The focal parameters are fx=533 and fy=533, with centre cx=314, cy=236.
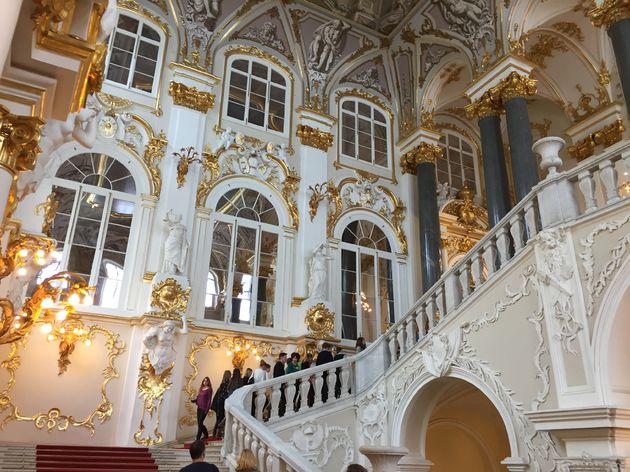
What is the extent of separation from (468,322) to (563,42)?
10364 millimetres

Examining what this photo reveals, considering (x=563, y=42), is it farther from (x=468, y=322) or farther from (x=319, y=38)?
(x=468, y=322)

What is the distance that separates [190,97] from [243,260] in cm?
397

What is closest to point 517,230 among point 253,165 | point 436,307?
point 436,307

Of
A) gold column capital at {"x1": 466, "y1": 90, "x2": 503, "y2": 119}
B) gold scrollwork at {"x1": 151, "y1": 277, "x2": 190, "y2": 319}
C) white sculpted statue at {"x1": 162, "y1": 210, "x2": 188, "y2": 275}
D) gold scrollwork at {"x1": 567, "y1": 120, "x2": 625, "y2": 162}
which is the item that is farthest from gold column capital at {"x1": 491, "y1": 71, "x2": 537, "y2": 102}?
gold scrollwork at {"x1": 151, "y1": 277, "x2": 190, "y2": 319}

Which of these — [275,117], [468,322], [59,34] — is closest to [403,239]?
[275,117]

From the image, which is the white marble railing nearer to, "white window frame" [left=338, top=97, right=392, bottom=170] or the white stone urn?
the white stone urn

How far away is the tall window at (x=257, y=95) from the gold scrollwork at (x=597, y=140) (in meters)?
7.87

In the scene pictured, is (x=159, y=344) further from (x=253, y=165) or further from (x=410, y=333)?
(x=253, y=165)

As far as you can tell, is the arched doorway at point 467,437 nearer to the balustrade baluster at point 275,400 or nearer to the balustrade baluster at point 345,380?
the balustrade baluster at point 345,380

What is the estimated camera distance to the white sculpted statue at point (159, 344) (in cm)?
969

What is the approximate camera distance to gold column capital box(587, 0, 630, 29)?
9.23m

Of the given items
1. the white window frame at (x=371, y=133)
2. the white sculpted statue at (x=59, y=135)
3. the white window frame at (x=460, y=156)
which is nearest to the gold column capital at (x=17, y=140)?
the white sculpted statue at (x=59, y=135)

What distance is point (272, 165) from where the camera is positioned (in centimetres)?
1308

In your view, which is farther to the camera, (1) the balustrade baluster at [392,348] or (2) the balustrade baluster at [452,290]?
(1) the balustrade baluster at [392,348]
